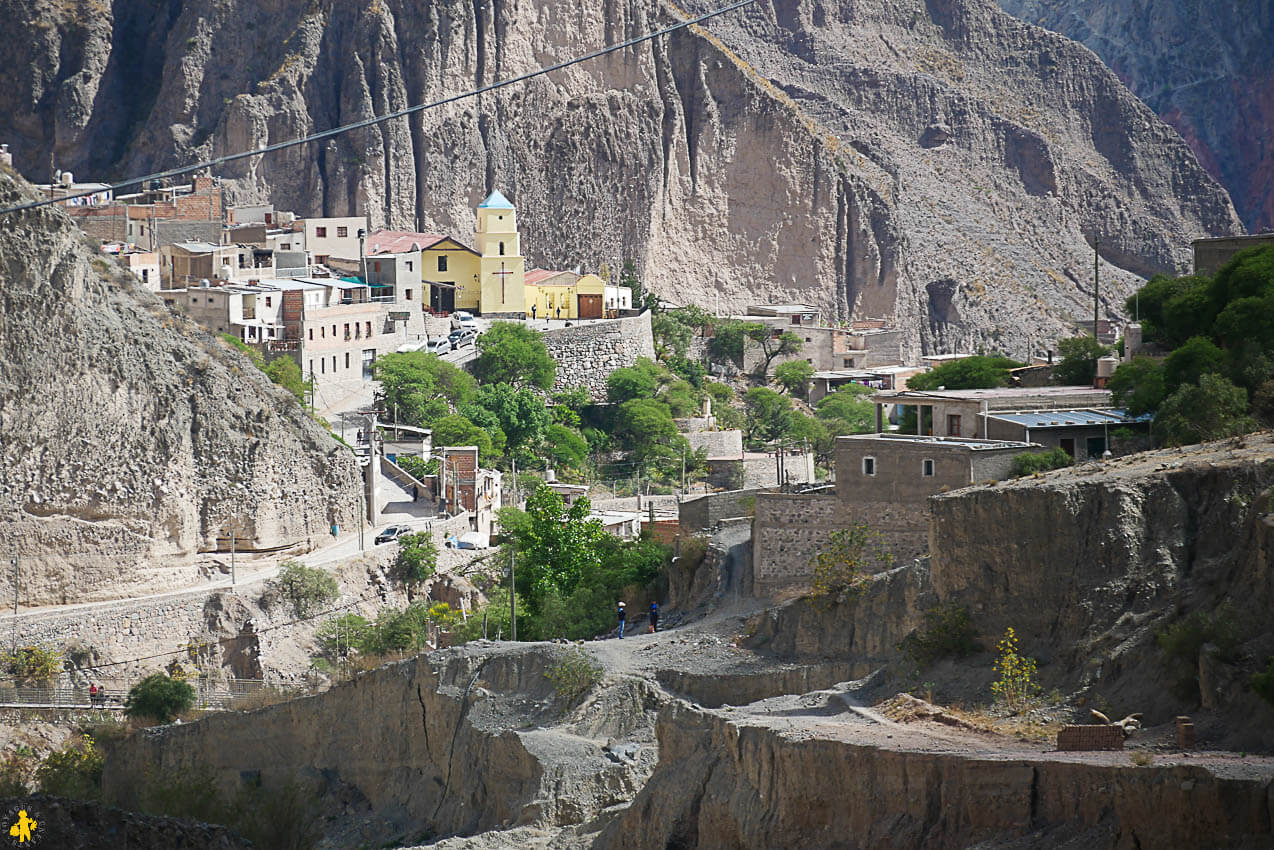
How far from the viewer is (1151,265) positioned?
136m

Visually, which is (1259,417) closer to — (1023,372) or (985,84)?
(1023,372)

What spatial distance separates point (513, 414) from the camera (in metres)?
73.0

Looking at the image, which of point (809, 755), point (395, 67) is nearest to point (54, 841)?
point (809, 755)

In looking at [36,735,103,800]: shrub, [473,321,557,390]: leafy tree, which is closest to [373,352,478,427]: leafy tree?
[473,321,557,390]: leafy tree

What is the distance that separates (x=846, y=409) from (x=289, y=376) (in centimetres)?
1952

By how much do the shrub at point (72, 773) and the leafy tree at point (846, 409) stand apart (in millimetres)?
33907

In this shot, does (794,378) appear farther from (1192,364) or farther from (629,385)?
(1192,364)

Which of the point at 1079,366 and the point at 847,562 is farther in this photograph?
the point at 1079,366

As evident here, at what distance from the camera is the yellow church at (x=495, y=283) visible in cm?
8581

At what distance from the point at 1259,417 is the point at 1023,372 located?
14.0 m

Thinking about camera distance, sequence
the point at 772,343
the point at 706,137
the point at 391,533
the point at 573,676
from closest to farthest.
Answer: the point at 573,676
the point at 391,533
the point at 772,343
the point at 706,137

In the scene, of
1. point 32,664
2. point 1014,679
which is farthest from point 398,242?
point 1014,679

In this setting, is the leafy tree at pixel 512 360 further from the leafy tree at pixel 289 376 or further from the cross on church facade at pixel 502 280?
the leafy tree at pixel 289 376

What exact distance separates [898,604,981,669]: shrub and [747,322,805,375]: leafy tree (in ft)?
195
